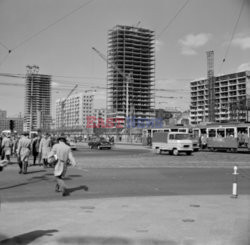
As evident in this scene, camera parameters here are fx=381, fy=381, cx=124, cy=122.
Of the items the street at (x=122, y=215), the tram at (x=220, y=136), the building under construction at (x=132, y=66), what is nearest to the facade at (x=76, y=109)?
the building under construction at (x=132, y=66)

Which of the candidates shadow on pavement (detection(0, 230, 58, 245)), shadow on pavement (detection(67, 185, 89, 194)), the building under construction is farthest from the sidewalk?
the building under construction

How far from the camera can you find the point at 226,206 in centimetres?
880

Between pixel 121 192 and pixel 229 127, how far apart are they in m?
29.0

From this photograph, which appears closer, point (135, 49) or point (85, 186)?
point (85, 186)

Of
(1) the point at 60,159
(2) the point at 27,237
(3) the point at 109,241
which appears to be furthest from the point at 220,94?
(2) the point at 27,237

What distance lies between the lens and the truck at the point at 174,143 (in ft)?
110

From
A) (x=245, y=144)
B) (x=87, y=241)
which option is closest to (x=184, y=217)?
(x=87, y=241)

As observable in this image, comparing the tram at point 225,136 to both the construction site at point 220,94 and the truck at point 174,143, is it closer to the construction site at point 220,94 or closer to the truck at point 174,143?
the truck at point 174,143

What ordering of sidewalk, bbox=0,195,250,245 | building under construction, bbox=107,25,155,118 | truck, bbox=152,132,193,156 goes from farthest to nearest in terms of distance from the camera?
building under construction, bbox=107,25,155,118 → truck, bbox=152,132,193,156 → sidewalk, bbox=0,195,250,245

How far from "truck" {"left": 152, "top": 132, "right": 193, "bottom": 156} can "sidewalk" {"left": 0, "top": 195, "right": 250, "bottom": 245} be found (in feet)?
78.7

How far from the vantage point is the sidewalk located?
5891 mm

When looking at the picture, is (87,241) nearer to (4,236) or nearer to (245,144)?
(4,236)

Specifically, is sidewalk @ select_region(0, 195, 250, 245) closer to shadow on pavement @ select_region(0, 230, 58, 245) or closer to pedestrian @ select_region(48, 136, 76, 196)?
shadow on pavement @ select_region(0, 230, 58, 245)

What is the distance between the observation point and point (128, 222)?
7.00m
